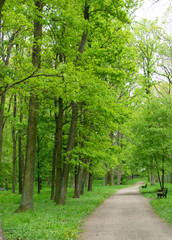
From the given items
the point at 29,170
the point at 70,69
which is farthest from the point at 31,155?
the point at 70,69

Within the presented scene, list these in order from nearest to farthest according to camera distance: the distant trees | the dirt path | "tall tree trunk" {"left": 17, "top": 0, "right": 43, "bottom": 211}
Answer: the dirt path → the distant trees → "tall tree trunk" {"left": 17, "top": 0, "right": 43, "bottom": 211}

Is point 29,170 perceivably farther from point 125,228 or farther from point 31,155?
point 125,228

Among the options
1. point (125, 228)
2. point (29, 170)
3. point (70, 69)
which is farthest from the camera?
point (29, 170)

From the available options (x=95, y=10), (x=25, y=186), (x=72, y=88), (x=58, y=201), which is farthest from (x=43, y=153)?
(x=72, y=88)

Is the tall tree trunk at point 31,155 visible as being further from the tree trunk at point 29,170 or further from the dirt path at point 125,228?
the dirt path at point 125,228

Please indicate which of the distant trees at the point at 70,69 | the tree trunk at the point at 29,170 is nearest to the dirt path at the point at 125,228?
the tree trunk at the point at 29,170

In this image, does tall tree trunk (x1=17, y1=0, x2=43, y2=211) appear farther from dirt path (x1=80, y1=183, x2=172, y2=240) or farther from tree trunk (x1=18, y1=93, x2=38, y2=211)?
dirt path (x1=80, y1=183, x2=172, y2=240)

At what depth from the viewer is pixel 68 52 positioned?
14.7m

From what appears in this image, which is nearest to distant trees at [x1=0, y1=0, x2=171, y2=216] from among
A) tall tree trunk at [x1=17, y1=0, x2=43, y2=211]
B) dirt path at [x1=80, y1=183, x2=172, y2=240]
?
tall tree trunk at [x1=17, y1=0, x2=43, y2=211]

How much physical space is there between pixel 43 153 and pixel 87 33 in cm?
1181

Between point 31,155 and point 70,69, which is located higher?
point 70,69

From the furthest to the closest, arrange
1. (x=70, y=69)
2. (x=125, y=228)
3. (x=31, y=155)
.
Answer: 1. (x=31, y=155)
2. (x=125, y=228)
3. (x=70, y=69)

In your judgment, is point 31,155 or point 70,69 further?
point 31,155

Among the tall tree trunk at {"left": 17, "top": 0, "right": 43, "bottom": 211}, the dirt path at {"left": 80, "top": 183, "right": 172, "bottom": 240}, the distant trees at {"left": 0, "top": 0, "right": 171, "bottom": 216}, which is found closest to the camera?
the dirt path at {"left": 80, "top": 183, "right": 172, "bottom": 240}
